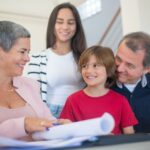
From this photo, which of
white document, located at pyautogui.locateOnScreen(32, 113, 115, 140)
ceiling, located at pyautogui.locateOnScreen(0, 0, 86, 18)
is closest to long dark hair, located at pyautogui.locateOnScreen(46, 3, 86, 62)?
white document, located at pyautogui.locateOnScreen(32, 113, 115, 140)

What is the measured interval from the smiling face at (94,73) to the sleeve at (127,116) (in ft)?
0.47

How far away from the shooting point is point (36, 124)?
676mm

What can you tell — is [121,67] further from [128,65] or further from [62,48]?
[62,48]

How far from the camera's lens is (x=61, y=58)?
1.57m

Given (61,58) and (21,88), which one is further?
(61,58)

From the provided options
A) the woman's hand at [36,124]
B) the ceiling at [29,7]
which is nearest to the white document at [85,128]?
the woman's hand at [36,124]

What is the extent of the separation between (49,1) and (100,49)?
3.15m

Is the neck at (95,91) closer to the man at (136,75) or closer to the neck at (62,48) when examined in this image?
the man at (136,75)

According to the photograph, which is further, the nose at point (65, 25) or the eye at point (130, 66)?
the nose at point (65, 25)

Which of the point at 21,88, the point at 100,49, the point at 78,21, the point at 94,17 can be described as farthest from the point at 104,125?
the point at 94,17

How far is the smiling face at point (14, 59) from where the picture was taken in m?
0.97

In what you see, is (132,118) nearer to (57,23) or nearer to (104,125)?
(104,125)

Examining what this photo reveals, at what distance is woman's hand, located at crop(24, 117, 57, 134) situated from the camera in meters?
0.66

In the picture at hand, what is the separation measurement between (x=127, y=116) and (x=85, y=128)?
64 centimetres
